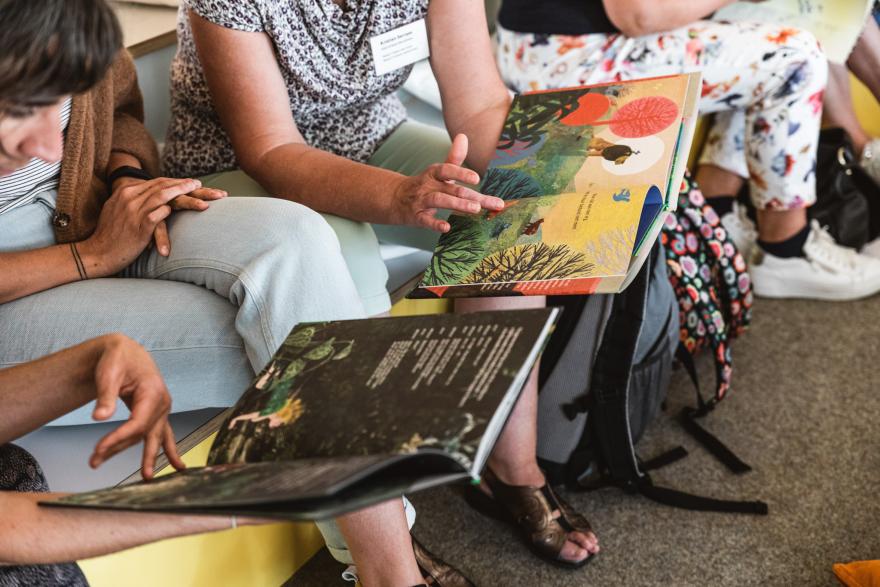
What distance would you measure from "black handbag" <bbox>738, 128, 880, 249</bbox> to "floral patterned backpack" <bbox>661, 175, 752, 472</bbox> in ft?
1.58

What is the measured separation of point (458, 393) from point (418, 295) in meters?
0.28

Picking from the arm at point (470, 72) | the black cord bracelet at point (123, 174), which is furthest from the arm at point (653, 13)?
the black cord bracelet at point (123, 174)

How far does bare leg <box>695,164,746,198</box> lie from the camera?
210 cm

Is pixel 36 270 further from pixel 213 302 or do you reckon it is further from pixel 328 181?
pixel 328 181

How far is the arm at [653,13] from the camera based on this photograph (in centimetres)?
163

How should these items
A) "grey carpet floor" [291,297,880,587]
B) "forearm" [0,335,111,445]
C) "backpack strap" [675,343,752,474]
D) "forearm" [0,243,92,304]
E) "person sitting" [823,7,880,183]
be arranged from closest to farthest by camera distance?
"forearm" [0,335,111,445] < "forearm" [0,243,92,304] < "grey carpet floor" [291,297,880,587] < "backpack strap" [675,343,752,474] < "person sitting" [823,7,880,183]

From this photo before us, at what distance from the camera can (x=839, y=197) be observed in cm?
206

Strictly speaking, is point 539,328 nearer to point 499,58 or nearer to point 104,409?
point 104,409

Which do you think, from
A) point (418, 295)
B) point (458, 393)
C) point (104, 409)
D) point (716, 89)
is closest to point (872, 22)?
point (716, 89)

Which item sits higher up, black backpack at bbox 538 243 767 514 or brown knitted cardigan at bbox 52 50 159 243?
brown knitted cardigan at bbox 52 50 159 243

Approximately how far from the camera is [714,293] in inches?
65.9

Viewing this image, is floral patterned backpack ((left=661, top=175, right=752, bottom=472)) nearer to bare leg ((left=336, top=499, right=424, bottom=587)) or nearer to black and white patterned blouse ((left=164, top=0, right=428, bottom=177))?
black and white patterned blouse ((left=164, top=0, right=428, bottom=177))

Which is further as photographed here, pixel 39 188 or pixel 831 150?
pixel 831 150

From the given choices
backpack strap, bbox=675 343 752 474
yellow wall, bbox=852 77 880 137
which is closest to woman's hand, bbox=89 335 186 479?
backpack strap, bbox=675 343 752 474
